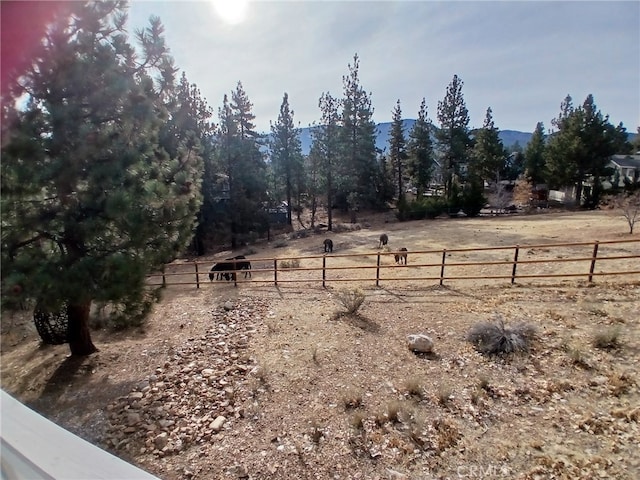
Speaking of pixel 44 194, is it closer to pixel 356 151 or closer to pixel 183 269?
pixel 183 269

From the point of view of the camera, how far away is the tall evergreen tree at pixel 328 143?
29448mm

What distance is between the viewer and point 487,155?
114 ft

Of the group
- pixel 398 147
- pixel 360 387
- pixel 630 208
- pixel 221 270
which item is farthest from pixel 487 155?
pixel 360 387

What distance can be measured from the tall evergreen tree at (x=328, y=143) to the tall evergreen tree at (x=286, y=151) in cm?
207

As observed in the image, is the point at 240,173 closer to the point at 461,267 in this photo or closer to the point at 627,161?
the point at 461,267

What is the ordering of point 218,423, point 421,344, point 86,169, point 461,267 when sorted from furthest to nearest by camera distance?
1. point 461,267
2. point 421,344
3. point 86,169
4. point 218,423

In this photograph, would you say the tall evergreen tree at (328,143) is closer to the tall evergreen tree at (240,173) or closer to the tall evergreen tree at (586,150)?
the tall evergreen tree at (240,173)

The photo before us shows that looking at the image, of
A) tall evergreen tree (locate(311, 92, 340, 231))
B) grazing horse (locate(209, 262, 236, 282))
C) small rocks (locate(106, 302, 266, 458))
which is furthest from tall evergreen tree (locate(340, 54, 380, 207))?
small rocks (locate(106, 302, 266, 458))

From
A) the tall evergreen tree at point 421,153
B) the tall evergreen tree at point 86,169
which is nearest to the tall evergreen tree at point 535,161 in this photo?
the tall evergreen tree at point 421,153

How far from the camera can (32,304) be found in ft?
17.2

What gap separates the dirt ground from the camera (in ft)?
14.4

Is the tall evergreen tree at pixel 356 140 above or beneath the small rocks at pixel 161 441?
above

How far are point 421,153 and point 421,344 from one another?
3315 centimetres

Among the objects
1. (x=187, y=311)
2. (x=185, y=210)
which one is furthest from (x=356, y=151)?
(x=185, y=210)
